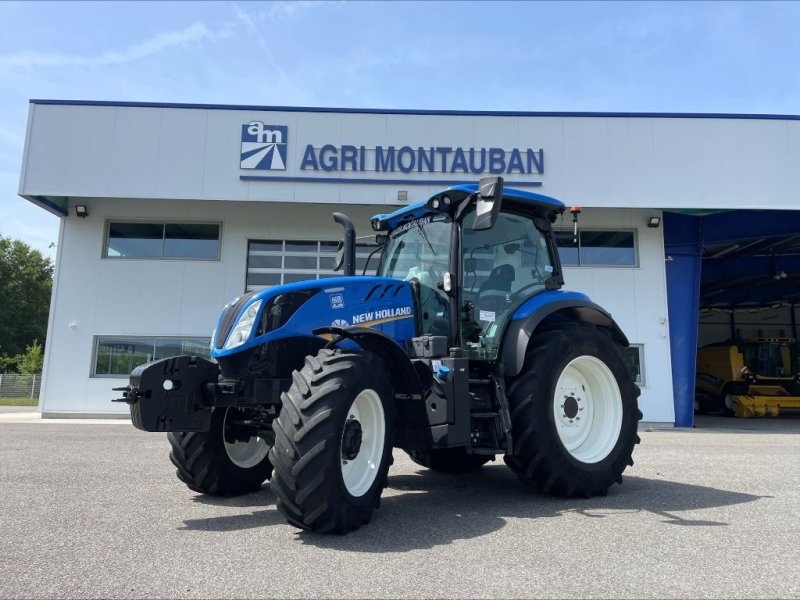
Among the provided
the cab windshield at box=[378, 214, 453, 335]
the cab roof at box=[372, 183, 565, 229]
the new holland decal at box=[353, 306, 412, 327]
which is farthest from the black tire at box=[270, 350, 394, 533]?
the cab roof at box=[372, 183, 565, 229]

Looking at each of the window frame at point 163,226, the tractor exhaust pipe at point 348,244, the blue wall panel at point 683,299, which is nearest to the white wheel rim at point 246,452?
the tractor exhaust pipe at point 348,244

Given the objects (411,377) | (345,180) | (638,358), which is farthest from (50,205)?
(638,358)

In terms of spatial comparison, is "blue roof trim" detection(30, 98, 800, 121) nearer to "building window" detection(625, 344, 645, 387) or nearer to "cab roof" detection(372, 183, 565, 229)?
"building window" detection(625, 344, 645, 387)

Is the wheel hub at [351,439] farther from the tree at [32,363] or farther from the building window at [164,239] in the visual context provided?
the tree at [32,363]

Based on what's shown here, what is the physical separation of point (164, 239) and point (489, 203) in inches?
477

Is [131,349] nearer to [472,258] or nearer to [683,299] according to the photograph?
[472,258]

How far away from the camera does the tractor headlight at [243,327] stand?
4.26 meters

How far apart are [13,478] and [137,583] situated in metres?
3.98

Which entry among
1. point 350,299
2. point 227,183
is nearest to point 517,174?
point 227,183

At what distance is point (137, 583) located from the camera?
2.94 m

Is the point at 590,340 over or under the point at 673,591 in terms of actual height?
over

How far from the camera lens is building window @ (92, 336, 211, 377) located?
14148mm

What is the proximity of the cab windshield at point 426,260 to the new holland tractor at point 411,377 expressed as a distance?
1 cm

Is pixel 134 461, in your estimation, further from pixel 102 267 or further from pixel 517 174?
pixel 517 174
